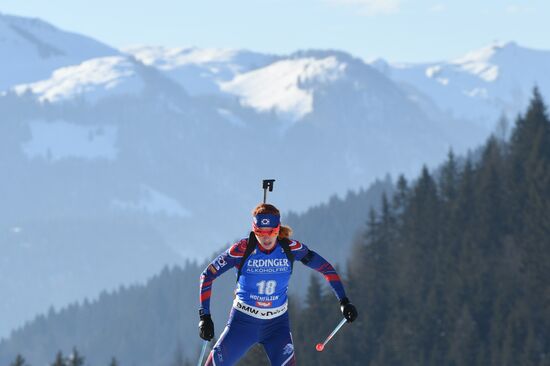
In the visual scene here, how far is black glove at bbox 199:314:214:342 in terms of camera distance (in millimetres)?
14609

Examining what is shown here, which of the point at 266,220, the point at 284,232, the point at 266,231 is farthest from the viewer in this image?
the point at 284,232

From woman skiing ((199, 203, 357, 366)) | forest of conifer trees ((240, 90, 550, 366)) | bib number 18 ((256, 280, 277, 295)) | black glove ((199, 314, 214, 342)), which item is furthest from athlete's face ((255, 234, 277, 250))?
forest of conifer trees ((240, 90, 550, 366))

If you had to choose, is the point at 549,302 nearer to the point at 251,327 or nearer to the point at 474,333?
the point at 474,333

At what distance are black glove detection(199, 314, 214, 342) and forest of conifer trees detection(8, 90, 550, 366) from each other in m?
63.1

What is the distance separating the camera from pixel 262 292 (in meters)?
15.7

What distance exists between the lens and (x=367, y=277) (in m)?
109

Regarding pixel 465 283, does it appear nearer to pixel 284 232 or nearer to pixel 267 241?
pixel 284 232

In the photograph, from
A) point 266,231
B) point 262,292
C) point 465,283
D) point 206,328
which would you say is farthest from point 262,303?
point 465,283

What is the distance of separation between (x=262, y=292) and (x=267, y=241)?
2.33 ft

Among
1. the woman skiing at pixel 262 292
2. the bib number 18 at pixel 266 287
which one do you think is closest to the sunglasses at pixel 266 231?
the woman skiing at pixel 262 292

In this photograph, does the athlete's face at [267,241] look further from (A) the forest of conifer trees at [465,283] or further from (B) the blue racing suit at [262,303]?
(A) the forest of conifer trees at [465,283]

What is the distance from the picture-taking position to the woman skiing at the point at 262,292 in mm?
15484

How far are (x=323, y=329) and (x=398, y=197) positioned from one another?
27194 mm

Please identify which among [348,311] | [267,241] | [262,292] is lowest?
[348,311]
